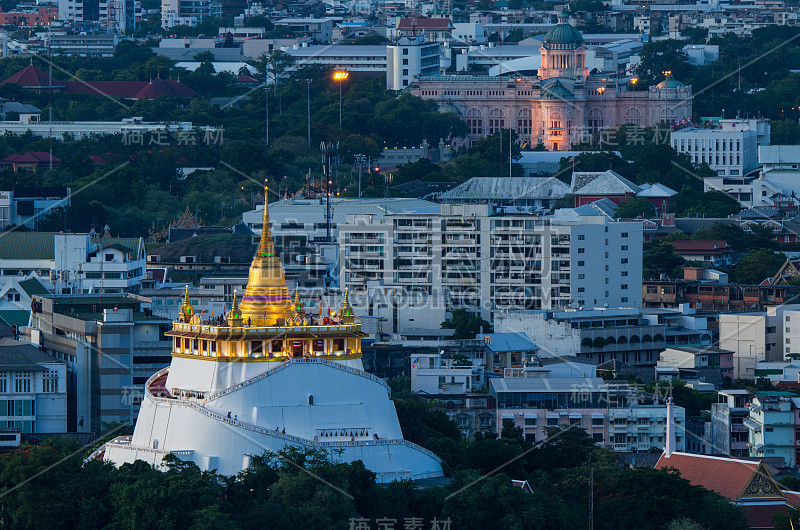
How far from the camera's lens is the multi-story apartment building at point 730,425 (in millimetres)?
85938

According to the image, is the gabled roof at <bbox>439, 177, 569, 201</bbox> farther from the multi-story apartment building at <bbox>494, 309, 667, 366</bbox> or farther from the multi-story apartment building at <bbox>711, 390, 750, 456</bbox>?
the multi-story apartment building at <bbox>711, 390, 750, 456</bbox>

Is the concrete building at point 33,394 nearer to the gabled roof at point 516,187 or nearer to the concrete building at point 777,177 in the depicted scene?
the gabled roof at point 516,187

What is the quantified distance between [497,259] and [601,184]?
135 feet

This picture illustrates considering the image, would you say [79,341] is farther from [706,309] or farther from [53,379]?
[706,309]

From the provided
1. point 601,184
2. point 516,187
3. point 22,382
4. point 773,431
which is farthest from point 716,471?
point 601,184

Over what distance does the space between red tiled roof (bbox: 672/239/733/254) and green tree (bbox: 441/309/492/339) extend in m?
23.6

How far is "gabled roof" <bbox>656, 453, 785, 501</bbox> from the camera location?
72438 millimetres

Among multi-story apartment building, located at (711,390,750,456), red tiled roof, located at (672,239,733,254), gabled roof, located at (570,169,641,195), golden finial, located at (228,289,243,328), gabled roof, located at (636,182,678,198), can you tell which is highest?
golden finial, located at (228,289,243,328)

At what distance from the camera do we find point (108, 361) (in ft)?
285

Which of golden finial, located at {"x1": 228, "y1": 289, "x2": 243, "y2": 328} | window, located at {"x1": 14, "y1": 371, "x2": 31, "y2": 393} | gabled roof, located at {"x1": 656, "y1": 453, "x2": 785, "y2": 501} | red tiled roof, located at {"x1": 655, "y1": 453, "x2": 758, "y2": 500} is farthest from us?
window, located at {"x1": 14, "y1": 371, "x2": 31, "y2": 393}

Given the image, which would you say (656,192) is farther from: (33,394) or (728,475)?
(728,475)

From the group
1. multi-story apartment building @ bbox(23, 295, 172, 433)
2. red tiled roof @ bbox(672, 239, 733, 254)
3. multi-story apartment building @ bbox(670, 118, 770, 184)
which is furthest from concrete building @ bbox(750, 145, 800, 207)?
multi-story apartment building @ bbox(23, 295, 172, 433)

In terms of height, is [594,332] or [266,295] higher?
[266,295]

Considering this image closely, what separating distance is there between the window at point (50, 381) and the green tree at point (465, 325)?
73.6ft
